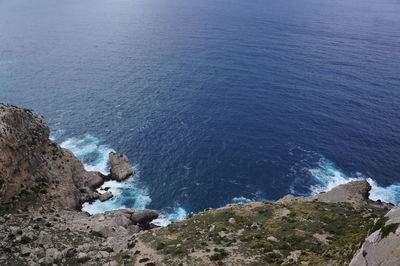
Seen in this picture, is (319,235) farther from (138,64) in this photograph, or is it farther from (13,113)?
(138,64)

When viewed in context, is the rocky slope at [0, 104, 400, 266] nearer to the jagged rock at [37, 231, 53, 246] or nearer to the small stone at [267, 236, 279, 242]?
the small stone at [267, 236, 279, 242]

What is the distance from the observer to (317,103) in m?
133

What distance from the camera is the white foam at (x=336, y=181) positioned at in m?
91.1

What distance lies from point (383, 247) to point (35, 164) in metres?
75.0

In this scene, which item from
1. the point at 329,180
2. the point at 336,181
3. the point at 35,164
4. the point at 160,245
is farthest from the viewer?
the point at 329,180

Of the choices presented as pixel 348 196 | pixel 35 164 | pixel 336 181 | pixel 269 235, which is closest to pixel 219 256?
pixel 269 235

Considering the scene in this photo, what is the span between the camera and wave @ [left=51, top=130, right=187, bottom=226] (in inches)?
3420

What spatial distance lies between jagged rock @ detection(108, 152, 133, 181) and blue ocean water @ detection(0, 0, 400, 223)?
2.25m

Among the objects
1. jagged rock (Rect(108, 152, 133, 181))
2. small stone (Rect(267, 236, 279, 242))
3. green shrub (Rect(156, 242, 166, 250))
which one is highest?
small stone (Rect(267, 236, 279, 242))

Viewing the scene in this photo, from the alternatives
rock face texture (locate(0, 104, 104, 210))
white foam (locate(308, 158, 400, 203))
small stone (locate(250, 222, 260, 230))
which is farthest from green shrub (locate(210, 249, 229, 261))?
white foam (locate(308, 158, 400, 203))

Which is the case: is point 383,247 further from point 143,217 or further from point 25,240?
point 143,217

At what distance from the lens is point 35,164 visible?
80562 millimetres

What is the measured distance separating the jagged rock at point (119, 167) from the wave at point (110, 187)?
1.49 m

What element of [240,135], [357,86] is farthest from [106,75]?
[357,86]
